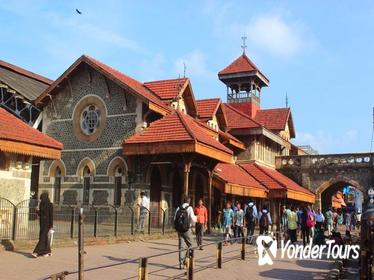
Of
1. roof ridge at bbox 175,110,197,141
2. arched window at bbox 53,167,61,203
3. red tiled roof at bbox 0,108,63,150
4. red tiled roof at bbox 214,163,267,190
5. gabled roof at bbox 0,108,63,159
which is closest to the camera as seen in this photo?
gabled roof at bbox 0,108,63,159

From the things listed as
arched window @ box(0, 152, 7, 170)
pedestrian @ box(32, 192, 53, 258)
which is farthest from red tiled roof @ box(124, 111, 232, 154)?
pedestrian @ box(32, 192, 53, 258)

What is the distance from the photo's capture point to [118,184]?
21953mm

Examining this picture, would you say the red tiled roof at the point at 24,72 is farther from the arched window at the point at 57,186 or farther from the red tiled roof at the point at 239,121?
the red tiled roof at the point at 239,121

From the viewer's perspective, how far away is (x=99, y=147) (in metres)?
Answer: 22.7

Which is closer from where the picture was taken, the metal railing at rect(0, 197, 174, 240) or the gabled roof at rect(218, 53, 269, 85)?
the metal railing at rect(0, 197, 174, 240)

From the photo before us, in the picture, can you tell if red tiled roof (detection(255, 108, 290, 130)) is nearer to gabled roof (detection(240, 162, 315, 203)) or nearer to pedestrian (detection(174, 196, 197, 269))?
gabled roof (detection(240, 162, 315, 203))

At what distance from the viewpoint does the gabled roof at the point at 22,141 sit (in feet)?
46.2

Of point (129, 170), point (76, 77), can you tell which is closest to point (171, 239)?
point (129, 170)

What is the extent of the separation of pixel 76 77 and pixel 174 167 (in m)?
6.39

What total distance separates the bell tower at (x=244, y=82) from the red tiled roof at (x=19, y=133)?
24.3m

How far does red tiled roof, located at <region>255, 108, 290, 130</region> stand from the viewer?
37750 mm

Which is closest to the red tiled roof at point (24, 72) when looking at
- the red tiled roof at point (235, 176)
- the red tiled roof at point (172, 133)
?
the red tiled roof at point (172, 133)

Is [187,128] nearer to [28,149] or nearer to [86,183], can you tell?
→ [86,183]

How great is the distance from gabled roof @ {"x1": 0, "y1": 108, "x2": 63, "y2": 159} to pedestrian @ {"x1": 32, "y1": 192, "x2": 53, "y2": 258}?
8.79 feet
